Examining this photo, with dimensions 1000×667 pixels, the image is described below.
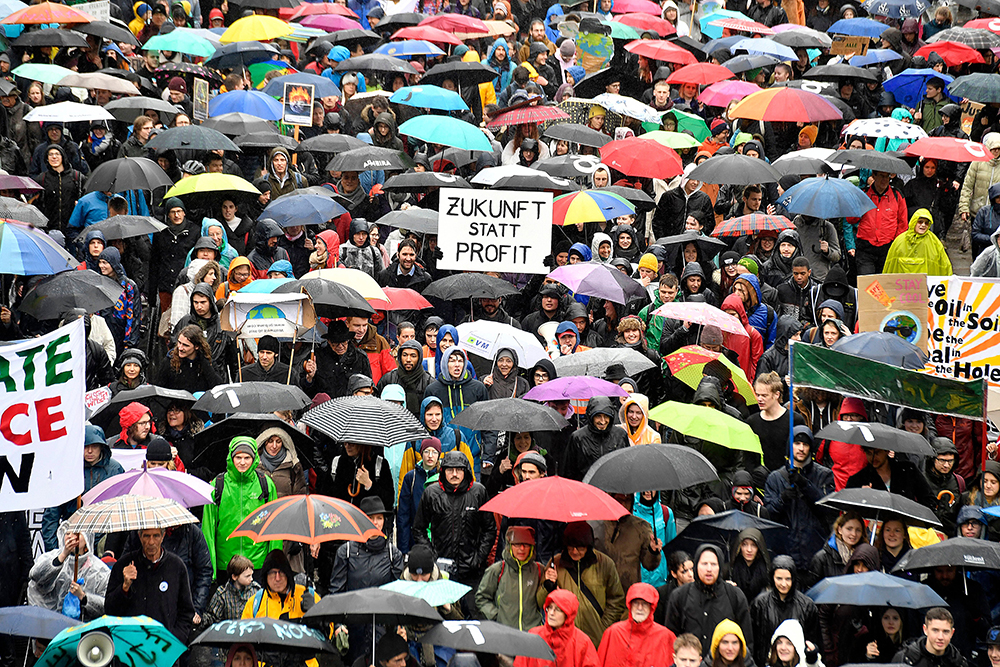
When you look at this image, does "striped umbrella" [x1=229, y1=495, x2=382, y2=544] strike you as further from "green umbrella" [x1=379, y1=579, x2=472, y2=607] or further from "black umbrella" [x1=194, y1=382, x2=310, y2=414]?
"black umbrella" [x1=194, y1=382, x2=310, y2=414]

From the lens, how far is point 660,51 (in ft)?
75.3

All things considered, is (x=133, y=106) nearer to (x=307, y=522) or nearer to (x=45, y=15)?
(x=45, y=15)

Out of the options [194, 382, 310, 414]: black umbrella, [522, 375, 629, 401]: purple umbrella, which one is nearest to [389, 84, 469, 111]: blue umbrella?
[522, 375, 629, 401]: purple umbrella

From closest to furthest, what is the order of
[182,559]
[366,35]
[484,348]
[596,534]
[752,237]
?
[182,559] → [596,534] → [484,348] → [752,237] → [366,35]

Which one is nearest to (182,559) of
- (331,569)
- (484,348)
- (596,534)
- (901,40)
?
(331,569)

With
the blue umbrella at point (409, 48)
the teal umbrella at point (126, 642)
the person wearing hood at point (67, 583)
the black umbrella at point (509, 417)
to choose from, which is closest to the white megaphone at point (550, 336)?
the black umbrella at point (509, 417)

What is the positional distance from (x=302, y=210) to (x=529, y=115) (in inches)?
158

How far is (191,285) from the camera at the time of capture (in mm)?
14812

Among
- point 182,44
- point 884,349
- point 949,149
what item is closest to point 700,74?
point 949,149

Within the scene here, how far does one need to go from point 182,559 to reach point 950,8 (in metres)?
18.8

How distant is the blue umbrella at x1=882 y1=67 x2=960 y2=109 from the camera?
21953 mm

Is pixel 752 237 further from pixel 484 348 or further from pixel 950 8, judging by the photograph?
pixel 950 8

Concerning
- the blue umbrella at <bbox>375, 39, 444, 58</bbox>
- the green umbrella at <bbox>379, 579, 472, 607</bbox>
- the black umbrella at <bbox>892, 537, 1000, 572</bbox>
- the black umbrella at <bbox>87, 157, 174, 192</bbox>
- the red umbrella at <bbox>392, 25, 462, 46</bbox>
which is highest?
the red umbrella at <bbox>392, 25, 462, 46</bbox>

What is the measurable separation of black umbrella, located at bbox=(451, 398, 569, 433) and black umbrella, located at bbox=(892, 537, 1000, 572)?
2727mm
